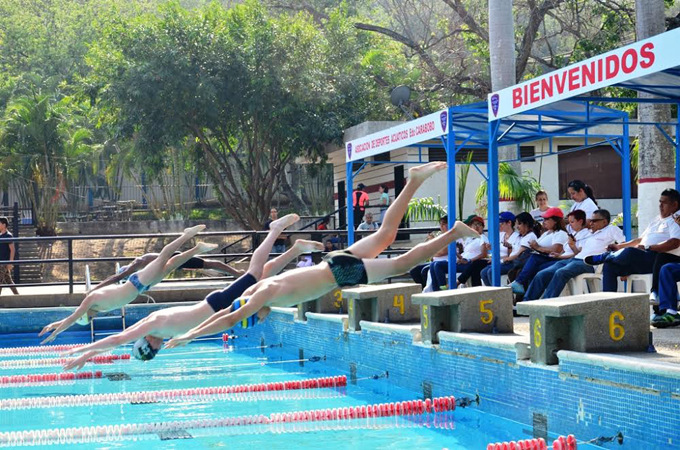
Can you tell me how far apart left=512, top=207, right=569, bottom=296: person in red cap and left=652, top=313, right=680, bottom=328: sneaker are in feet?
7.26

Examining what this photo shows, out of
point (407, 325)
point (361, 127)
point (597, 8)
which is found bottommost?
point (407, 325)

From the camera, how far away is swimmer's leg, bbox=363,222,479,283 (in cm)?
757

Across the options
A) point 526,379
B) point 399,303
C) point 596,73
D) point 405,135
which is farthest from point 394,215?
point 405,135

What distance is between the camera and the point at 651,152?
1314 cm

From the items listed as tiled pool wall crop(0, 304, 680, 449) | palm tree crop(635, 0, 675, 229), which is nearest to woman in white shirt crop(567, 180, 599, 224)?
palm tree crop(635, 0, 675, 229)

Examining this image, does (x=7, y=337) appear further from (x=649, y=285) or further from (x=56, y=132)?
(x=56, y=132)

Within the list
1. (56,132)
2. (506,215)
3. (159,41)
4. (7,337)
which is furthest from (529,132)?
(56,132)

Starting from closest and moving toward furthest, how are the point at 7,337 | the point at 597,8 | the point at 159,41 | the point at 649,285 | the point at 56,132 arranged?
the point at 649,285, the point at 7,337, the point at 597,8, the point at 159,41, the point at 56,132

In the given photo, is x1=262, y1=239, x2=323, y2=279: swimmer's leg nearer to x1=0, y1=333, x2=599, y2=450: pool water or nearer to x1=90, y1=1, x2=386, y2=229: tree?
x1=0, y1=333, x2=599, y2=450: pool water

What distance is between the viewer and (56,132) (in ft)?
120

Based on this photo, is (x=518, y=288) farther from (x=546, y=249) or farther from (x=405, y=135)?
(x=405, y=135)

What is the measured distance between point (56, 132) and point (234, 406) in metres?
28.5

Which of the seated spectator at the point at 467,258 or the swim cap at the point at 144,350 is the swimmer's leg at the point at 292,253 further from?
the seated spectator at the point at 467,258

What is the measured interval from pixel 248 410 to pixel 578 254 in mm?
4215
